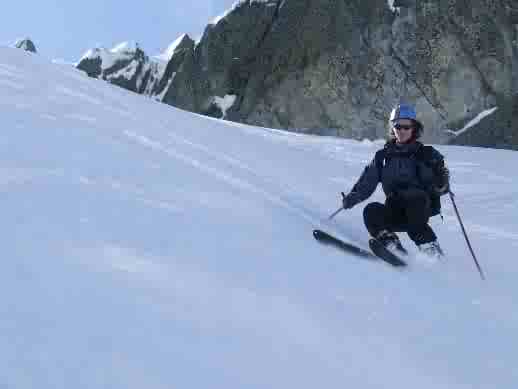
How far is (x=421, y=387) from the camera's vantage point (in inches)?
57.2

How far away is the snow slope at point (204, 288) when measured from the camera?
1.33 meters

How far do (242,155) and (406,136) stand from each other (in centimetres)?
272

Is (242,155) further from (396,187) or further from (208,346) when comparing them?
(208,346)

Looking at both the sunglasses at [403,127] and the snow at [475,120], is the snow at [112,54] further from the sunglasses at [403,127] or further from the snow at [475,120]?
the sunglasses at [403,127]

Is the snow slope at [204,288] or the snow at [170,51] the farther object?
the snow at [170,51]

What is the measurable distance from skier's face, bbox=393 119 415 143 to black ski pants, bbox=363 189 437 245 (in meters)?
0.47

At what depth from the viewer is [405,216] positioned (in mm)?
3354

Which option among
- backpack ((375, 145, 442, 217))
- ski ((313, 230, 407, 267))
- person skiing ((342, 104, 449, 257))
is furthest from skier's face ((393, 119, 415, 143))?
ski ((313, 230, 407, 267))

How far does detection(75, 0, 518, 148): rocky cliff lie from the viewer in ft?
49.1

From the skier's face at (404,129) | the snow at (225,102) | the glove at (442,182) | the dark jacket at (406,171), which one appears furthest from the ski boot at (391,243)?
the snow at (225,102)

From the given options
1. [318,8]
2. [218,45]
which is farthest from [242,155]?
[218,45]

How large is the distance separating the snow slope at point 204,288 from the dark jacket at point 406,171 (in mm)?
507

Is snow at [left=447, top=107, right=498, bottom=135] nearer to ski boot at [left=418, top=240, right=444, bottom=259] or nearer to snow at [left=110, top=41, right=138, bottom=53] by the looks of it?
ski boot at [left=418, top=240, right=444, bottom=259]

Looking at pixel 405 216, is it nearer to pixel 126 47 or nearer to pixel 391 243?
pixel 391 243
